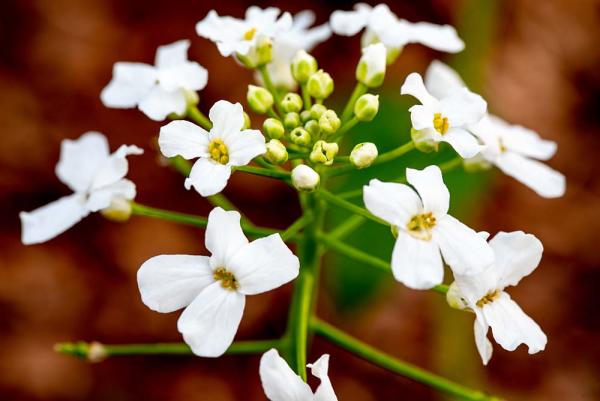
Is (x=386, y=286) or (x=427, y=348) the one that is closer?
(x=386, y=286)

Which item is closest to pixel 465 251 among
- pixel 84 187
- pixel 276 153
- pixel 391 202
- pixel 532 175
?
pixel 391 202

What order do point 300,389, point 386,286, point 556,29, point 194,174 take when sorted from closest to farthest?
1. point 300,389
2. point 194,174
3. point 386,286
4. point 556,29

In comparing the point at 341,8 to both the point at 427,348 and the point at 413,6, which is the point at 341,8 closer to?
the point at 413,6

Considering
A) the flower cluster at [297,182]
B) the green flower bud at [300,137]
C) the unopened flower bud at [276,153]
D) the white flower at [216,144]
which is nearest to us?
the flower cluster at [297,182]

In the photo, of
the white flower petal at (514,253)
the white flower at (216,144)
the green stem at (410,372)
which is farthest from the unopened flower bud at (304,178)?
the green stem at (410,372)

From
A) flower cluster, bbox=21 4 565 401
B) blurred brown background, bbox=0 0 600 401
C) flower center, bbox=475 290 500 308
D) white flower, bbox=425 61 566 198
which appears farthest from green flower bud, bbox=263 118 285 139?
blurred brown background, bbox=0 0 600 401

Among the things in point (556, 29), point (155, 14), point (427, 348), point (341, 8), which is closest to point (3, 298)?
point (155, 14)

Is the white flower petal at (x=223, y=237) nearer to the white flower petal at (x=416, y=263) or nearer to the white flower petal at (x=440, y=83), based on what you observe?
the white flower petal at (x=416, y=263)
